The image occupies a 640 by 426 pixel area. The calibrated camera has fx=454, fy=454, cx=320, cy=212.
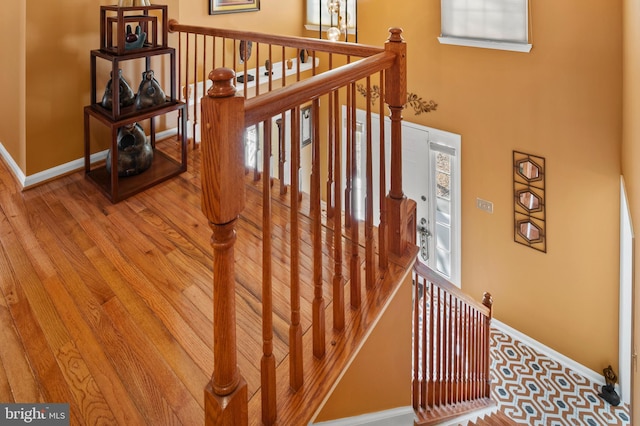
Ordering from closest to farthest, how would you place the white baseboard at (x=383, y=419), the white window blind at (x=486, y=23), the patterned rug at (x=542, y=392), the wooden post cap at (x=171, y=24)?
the white baseboard at (x=383, y=419), the wooden post cap at (x=171, y=24), the patterned rug at (x=542, y=392), the white window blind at (x=486, y=23)

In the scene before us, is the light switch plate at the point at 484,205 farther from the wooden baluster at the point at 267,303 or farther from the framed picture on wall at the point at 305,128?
the wooden baluster at the point at 267,303

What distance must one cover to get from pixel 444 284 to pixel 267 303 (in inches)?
65.7

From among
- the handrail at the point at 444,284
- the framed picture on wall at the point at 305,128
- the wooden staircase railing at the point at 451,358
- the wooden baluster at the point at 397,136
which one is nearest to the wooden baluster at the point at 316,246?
the wooden baluster at the point at 397,136

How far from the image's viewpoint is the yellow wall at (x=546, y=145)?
3.80 m

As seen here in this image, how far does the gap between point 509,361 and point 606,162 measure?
2149 millimetres

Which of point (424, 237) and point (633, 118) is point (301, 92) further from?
point (424, 237)

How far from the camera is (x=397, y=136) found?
1.84 m

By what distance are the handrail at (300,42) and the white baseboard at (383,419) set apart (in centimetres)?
143

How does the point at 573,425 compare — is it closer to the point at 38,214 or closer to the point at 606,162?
the point at 606,162

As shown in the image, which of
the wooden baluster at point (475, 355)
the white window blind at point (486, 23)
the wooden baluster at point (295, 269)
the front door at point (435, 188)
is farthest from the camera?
the front door at point (435, 188)

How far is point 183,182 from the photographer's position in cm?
287

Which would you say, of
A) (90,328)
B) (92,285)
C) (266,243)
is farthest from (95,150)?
(266,243)

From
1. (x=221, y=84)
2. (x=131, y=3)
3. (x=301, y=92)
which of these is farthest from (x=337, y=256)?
(x=131, y=3)

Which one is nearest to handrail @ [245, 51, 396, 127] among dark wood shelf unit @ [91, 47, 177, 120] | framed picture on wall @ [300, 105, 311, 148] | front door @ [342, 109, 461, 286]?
dark wood shelf unit @ [91, 47, 177, 120]
